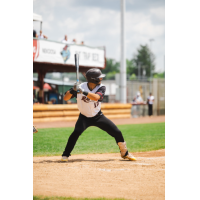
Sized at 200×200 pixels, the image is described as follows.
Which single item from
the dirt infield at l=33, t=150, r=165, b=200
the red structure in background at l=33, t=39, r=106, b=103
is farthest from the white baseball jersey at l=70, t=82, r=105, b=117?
the red structure in background at l=33, t=39, r=106, b=103

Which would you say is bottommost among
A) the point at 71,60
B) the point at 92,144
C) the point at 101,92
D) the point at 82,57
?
the point at 92,144

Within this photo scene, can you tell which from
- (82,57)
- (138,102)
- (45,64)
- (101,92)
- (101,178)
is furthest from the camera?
(138,102)

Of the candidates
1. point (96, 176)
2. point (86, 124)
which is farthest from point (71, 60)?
point (96, 176)

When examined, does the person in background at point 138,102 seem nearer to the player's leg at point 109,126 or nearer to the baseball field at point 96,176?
the baseball field at point 96,176

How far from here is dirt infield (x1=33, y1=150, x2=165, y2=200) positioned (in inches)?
138

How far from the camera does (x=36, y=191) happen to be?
363cm

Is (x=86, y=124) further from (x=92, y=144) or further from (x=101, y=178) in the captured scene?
(x=92, y=144)

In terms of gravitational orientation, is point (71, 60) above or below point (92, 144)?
above

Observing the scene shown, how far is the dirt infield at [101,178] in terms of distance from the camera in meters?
3.49

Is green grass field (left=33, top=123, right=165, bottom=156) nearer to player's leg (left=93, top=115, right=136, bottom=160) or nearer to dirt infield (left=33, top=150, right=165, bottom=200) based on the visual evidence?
dirt infield (left=33, top=150, right=165, bottom=200)

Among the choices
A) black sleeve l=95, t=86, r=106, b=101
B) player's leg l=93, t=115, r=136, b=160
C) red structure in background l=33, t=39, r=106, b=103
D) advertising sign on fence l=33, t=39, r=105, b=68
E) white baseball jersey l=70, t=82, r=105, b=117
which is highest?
advertising sign on fence l=33, t=39, r=105, b=68

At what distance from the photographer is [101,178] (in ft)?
12.9

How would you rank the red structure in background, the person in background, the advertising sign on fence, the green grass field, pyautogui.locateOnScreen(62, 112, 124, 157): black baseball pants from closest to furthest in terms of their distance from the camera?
pyautogui.locateOnScreen(62, 112, 124, 157): black baseball pants < the green grass field < the red structure in background < the advertising sign on fence < the person in background
